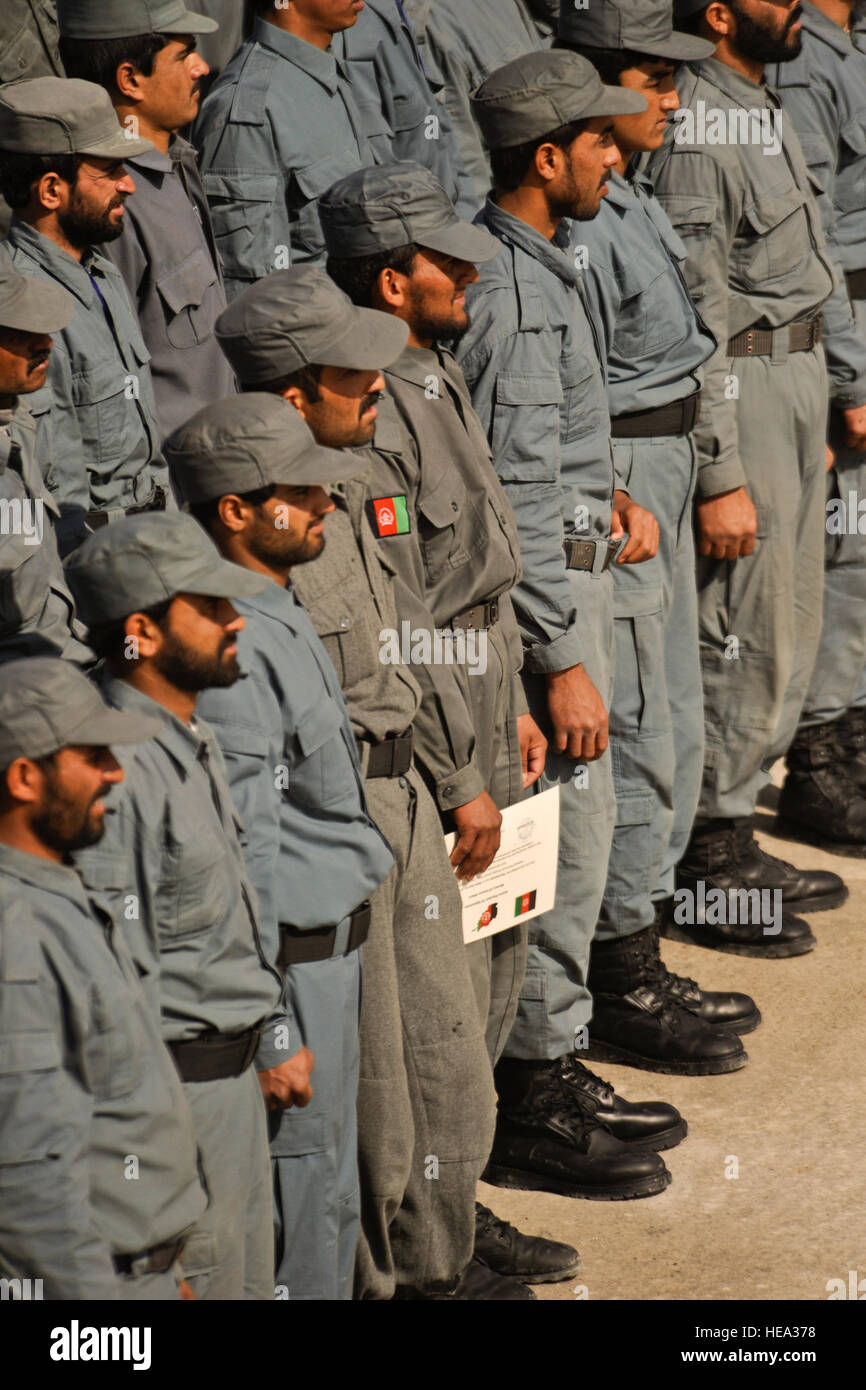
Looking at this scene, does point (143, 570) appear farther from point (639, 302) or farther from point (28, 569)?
point (639, 302)

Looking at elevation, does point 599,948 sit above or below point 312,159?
below

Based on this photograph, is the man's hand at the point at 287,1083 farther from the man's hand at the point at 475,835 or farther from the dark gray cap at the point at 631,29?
the dark gray cap at the point at 631,29

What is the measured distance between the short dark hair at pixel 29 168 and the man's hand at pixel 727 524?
A: 2211 mm

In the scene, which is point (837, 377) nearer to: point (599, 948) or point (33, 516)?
point (599, 948)

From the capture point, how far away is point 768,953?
235 inches

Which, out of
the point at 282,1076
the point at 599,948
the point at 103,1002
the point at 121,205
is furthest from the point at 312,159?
the point at 103,1002

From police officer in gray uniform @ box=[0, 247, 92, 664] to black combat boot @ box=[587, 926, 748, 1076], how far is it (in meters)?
2.11

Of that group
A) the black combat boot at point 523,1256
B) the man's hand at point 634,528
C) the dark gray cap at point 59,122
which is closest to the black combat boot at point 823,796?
the man's hand at point 634,528

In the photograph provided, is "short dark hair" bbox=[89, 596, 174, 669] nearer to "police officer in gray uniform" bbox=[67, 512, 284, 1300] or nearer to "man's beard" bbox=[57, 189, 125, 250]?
"police officer in gray uniform" bbox=[67, 512, 284, 1300]

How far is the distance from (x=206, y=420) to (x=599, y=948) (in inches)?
93.7

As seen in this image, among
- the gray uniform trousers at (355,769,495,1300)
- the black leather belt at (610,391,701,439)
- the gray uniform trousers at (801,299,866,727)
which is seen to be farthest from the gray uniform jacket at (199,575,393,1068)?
the gray uniform trousers at (801,299,866,727)

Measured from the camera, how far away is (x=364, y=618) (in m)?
3.71

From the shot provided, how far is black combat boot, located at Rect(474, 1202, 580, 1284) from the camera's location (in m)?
4.35

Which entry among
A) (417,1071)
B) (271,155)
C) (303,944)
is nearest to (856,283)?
(271,155)
